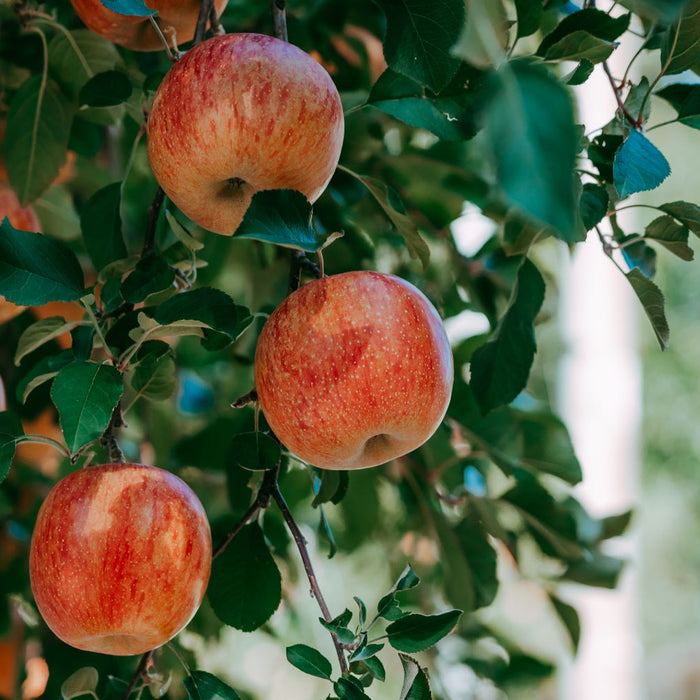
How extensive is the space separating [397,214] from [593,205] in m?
0.19

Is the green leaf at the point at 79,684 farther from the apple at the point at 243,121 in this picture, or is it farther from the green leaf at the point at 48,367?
the apple at the point at 243,121

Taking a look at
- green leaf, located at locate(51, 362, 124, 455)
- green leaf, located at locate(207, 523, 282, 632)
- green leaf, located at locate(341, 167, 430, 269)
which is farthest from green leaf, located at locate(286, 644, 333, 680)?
green leaf, located at locate(341, 167, 430, 269)

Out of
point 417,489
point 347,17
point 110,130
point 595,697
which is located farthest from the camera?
point 595,697

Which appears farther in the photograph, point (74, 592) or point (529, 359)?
point (529, 359)

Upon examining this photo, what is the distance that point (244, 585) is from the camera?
796mm

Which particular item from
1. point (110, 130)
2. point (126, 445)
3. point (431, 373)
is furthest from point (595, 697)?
point (431, 373)

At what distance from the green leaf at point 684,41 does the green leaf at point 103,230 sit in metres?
0.52

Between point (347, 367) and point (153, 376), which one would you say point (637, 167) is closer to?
point (347, 367)

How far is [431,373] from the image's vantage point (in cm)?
67

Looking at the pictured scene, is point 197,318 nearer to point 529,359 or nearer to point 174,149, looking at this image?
point 174,149

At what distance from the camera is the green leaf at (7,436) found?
27.1 inches

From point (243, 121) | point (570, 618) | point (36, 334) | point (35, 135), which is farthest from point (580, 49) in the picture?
point (570, 618)

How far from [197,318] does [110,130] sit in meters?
0.99

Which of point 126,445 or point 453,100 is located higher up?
point 453,100
